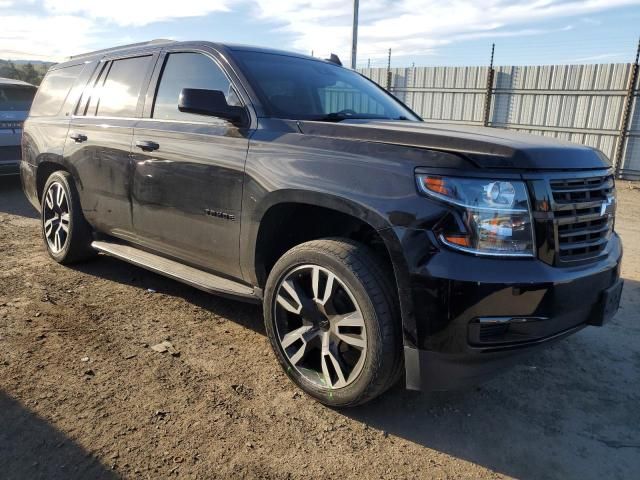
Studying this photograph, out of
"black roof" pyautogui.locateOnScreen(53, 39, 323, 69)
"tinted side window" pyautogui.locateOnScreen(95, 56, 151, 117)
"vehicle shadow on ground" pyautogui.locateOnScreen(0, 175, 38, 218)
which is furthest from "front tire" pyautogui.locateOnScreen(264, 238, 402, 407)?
"vehicle shadow on ground" pyautogui.locateOnScreen(0, 175, 38, 218)

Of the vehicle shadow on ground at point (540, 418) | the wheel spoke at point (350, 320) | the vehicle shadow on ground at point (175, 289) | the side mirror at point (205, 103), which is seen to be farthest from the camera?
the vehicle shadow on ground at point (175, 289)

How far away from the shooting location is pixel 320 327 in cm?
273

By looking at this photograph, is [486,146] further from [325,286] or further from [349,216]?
[325,286]

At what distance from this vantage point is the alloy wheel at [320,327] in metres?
2.57

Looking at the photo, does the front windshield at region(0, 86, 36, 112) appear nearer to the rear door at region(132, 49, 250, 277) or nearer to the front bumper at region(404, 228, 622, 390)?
the rear door at region(132, 49, 250, 277)

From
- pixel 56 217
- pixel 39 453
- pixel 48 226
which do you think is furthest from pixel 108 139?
pixel 39 453

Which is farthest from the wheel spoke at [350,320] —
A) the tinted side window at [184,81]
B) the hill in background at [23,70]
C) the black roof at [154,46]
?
the hill in background at [23,70]

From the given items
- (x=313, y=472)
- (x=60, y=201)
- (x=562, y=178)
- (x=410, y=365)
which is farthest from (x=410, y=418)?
(x=60, y=201)

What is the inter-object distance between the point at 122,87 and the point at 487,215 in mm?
3187

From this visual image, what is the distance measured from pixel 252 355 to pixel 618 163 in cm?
1221

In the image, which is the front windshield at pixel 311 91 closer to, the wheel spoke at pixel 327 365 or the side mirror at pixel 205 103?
the side mirror at pixel 205 103

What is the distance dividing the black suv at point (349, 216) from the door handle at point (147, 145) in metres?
0.01

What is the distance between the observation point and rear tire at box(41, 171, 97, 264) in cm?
447

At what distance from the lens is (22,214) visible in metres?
7.15
